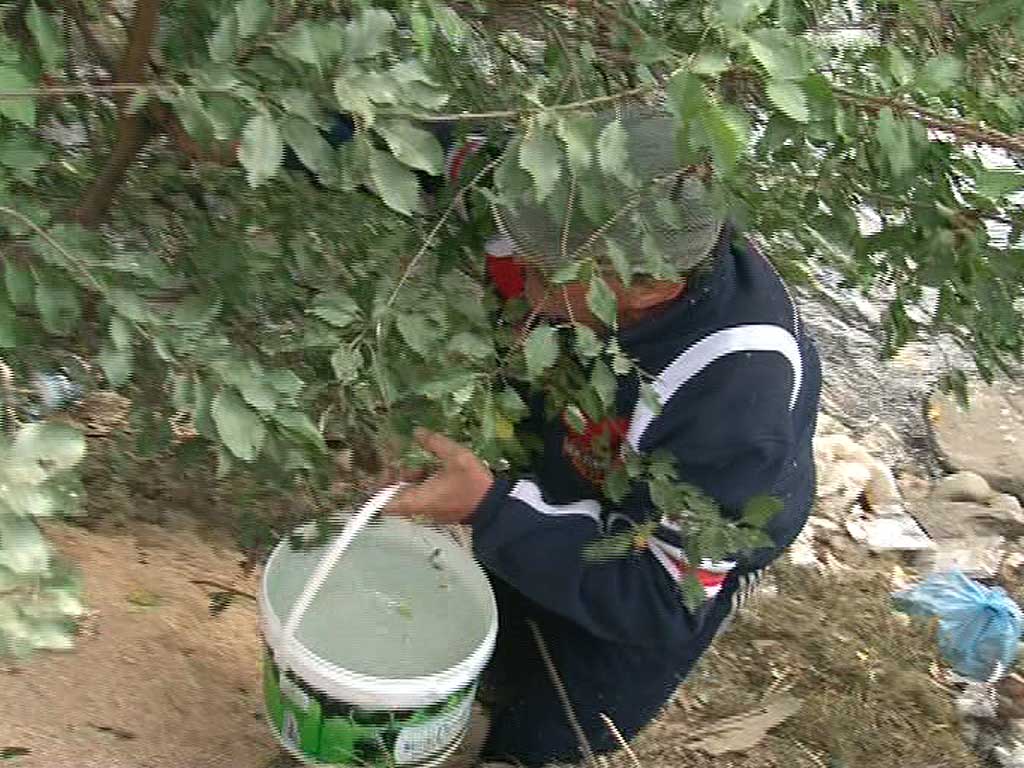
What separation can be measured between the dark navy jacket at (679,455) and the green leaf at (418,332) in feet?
1.35

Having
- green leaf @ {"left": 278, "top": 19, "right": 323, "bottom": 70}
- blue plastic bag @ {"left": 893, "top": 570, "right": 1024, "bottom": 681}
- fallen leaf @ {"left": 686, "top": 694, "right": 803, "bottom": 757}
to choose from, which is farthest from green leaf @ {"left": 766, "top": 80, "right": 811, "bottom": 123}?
blue plastic bag @ {"left": 893, "top": 570, "right": 1024, "bottom": 681}

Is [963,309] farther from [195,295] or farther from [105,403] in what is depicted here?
[105,403]

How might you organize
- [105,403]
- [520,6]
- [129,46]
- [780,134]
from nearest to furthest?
1. [780,134]
2. [129,46]
3. [520,6]
4. [105,403]

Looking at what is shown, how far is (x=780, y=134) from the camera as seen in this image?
127cm

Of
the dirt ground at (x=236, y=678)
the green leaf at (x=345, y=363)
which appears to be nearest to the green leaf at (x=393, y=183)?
the green leaf at (x=345, y=363)

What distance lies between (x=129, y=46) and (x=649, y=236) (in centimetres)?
54

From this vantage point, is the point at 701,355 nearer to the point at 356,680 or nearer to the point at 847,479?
the point at 356,680

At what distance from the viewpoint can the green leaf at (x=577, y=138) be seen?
1.18 meters

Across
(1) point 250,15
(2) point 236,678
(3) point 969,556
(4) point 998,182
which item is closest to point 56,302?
(1) point 250,15

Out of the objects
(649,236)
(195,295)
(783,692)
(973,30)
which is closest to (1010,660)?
(783,692)

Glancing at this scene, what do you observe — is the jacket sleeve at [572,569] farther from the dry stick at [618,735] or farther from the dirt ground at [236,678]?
the dirt ground at [236,678]

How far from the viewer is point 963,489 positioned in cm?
355

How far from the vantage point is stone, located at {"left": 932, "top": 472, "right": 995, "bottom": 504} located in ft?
11.6

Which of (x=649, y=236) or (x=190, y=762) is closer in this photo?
(x=649, y=236)
